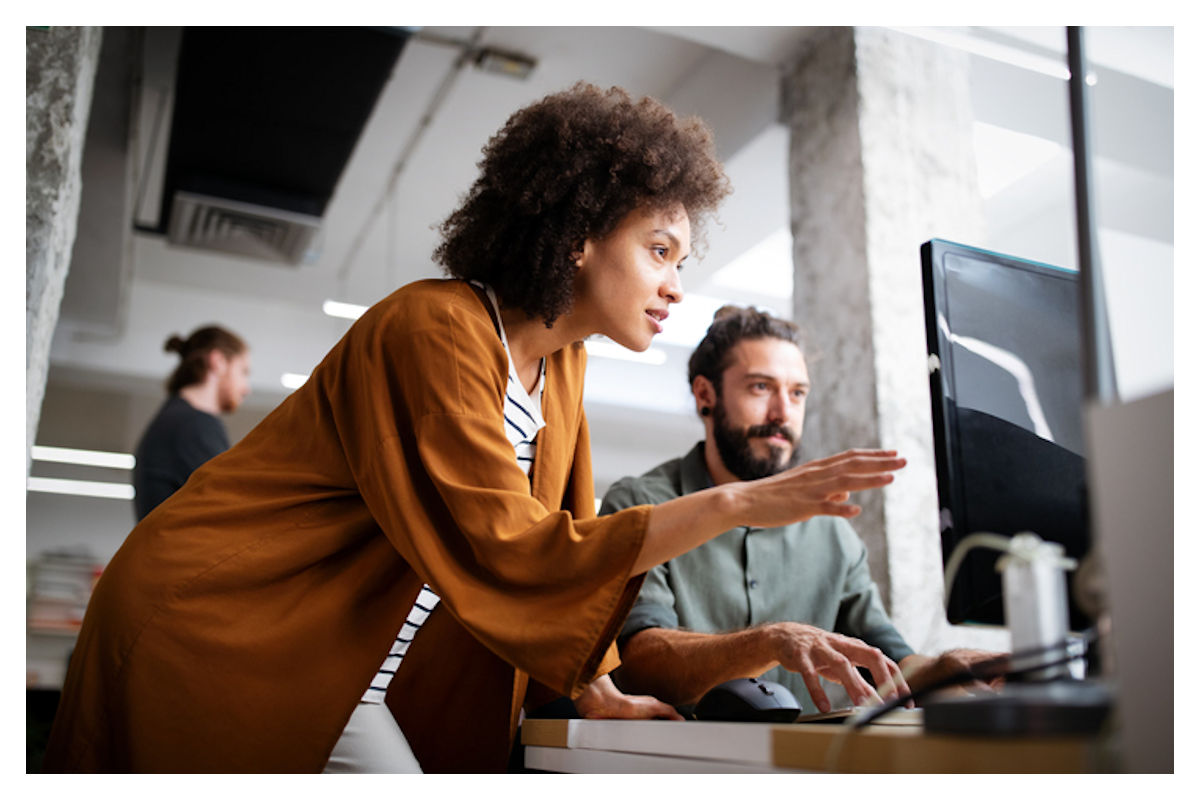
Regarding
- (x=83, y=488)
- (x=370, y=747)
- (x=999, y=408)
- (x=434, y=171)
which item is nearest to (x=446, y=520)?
(x=370, y=747)

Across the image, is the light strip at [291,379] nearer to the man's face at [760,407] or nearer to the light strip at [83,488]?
the light strip at [83,488]

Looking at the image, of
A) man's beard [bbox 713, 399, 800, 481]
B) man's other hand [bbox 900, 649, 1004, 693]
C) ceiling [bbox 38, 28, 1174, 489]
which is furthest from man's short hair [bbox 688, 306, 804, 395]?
man's other hand [bbox 900, 649, 1004, 693]

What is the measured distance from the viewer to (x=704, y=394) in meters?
2.14

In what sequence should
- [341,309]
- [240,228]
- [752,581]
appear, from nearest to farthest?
[752,581], [240,228], [341,309]

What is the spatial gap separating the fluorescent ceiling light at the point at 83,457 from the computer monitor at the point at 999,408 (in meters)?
7.71

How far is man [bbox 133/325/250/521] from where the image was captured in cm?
340

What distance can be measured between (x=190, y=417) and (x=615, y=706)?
2.76 m

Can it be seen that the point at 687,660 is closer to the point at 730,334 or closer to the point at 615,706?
the point at 615,706

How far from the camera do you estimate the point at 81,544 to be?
26.6ft

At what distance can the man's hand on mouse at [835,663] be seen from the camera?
113cm

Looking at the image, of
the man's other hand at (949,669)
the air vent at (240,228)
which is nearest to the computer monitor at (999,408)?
the man's other hand at (949,669)

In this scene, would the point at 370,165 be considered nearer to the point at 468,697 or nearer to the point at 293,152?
the point at 293,152

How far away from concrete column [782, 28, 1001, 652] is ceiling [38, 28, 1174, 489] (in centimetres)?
19
